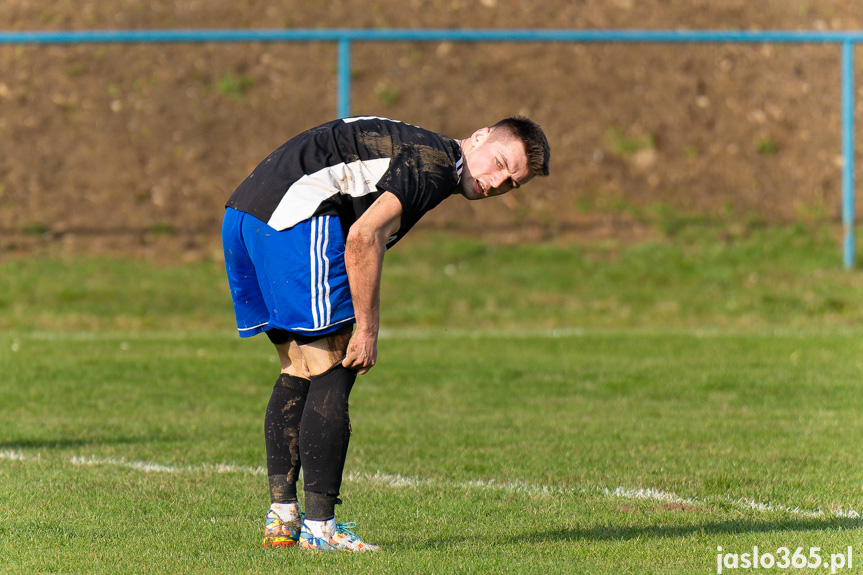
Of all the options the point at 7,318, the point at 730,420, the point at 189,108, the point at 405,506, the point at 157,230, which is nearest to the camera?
the point at 405,506

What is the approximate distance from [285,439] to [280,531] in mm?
348

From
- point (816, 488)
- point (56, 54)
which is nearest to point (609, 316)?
point (816, 488)

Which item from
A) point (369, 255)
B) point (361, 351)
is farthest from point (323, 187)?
point (361, 351)

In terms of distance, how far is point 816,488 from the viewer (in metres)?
5.18

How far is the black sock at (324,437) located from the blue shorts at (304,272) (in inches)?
8.7

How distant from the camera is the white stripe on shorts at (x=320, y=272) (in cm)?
391

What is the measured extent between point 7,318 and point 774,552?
33.0 ft

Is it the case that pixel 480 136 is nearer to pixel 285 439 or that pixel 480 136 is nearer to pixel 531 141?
pixel 531 141

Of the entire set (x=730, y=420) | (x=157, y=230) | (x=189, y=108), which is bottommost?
(x=730, y=420)

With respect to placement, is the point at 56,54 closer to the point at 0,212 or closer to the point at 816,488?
the point at 0,212

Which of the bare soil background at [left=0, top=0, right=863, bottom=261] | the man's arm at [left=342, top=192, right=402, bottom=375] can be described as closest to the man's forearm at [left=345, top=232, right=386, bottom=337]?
the man's arm at [left=342, top=192, right=402, bottom=375]

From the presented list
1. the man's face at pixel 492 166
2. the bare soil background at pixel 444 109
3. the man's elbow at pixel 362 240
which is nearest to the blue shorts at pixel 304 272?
the man's elbow at pixel 362 240

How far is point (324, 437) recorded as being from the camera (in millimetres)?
4047

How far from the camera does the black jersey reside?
3.91m
